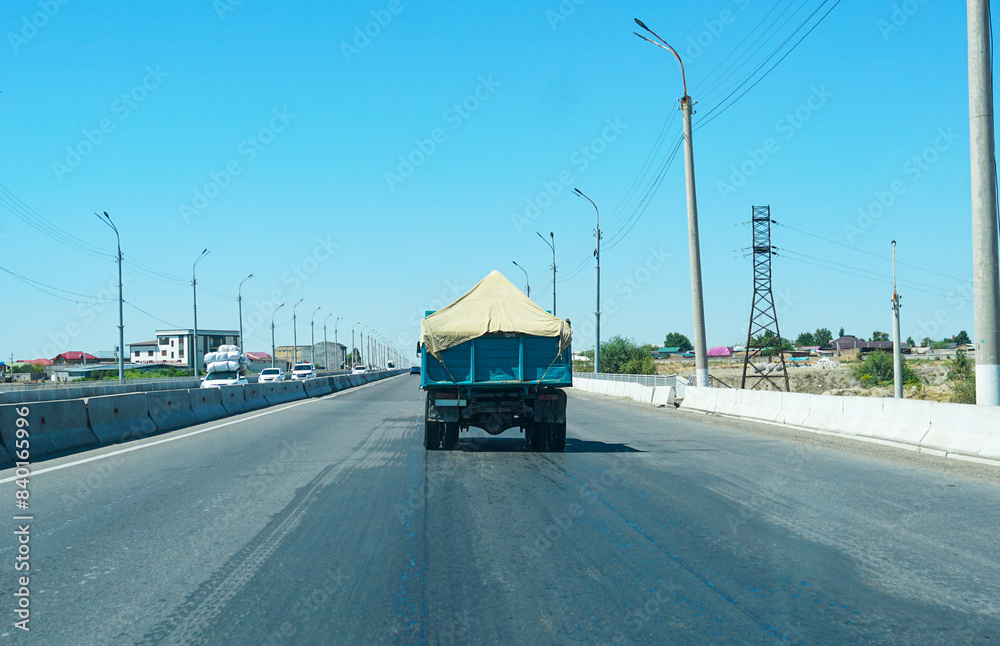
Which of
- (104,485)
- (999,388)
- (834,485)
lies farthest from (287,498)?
(999,388)

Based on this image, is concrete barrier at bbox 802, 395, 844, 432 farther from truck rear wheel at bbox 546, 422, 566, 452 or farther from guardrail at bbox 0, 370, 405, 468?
guardrail at bbox 0, 370, 405, 468

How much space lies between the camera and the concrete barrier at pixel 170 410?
18969mm

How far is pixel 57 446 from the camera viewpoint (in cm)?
1370

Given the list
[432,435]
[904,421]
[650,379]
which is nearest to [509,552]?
[432,435]

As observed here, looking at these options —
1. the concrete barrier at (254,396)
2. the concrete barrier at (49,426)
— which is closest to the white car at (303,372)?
the concrete barrier at (254,396)

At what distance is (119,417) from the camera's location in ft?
55.0

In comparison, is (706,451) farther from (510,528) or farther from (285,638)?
(285,638)

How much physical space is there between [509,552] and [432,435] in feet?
25.0

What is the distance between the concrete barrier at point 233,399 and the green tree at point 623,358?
47207 mm

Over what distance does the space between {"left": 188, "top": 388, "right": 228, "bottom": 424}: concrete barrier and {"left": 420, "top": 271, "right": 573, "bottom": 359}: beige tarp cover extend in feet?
34.6

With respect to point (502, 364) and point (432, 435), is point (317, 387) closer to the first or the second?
point (432, 435)

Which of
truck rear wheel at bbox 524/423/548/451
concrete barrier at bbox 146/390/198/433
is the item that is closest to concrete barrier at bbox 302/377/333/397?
concrete barrier at bbox 146/390/198/433

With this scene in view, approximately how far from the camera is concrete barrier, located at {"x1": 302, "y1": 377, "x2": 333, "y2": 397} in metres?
41.1

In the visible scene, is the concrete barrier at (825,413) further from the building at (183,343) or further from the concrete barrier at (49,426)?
the building at (183,343)
